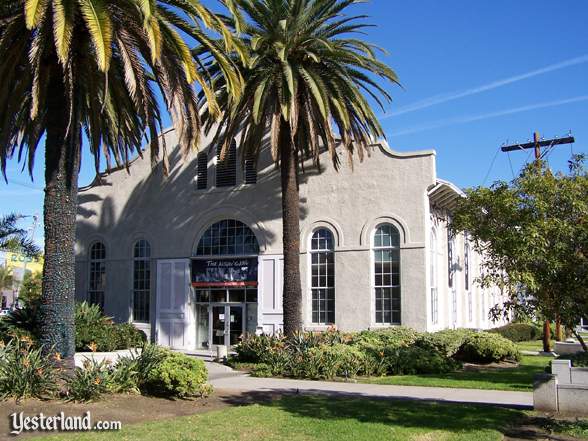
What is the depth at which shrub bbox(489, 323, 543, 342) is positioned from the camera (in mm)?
33656

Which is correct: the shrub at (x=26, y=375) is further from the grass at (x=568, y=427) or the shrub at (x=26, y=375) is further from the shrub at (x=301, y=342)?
the grass at (x=568, y=427)

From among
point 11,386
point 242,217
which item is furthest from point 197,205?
point 11,386

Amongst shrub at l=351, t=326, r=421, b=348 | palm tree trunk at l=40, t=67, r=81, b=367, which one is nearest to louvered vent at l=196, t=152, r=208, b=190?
shrub at l=351, t=326, r=421, b=348

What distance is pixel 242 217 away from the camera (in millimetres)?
27984

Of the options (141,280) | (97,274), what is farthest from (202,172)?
(97,274)

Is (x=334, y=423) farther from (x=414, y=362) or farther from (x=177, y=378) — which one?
(x=414, y=362)

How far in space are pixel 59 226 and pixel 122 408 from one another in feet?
13.8

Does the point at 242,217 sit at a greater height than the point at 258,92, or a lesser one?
lesser

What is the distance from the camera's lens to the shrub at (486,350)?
880 inches

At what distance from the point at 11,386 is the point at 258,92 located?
1186cm

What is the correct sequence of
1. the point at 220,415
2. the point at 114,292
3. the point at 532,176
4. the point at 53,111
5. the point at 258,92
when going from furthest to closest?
the point at 114,292
the point at 258,92
the point at 53,111
the point at 532,176
the point at 220,415

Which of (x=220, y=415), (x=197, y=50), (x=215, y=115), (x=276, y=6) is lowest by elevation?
(x=220, y=415)

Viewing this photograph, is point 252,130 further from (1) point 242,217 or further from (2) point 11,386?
(2) point 11,386

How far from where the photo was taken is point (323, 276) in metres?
26.1
